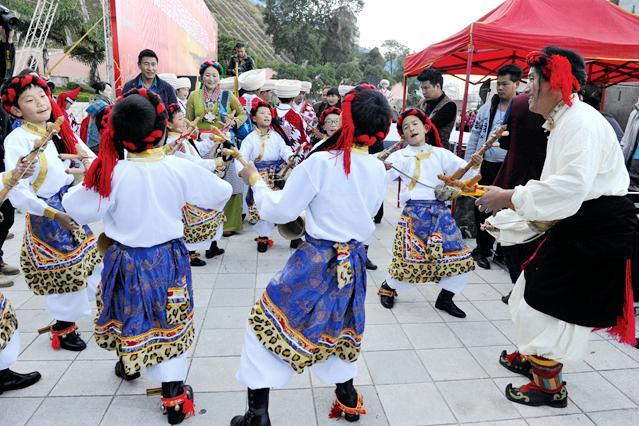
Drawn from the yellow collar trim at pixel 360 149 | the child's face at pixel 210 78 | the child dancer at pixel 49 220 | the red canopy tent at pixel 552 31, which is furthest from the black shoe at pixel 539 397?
the child's face at pixel 210 78

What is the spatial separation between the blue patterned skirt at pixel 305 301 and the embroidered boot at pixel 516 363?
1449 mm

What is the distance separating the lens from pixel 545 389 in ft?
8.62

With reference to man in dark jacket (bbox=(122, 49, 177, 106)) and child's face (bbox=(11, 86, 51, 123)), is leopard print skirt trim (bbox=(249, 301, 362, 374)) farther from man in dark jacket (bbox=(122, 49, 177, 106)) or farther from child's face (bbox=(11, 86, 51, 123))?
man in dark jacket (bbox=(122, 49, 177, 106))

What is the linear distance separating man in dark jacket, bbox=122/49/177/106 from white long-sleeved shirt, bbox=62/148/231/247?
2.85 meters

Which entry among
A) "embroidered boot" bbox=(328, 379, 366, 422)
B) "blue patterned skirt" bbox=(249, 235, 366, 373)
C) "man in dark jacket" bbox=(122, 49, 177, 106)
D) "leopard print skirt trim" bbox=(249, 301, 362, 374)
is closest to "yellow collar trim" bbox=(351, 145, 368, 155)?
"blue patterned skirt" bbox=(249, 235, 366, 373)

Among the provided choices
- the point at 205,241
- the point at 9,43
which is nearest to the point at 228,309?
the point at 205,241

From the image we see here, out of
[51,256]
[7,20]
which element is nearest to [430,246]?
[51,256]

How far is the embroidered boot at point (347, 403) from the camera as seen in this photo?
2.42 metres

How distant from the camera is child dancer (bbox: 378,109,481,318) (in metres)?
3.62

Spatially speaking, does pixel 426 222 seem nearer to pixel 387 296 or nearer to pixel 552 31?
pixel 387 296

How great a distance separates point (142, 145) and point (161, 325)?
91cm

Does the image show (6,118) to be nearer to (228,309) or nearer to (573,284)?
(228,309)

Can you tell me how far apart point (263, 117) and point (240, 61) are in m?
3.11

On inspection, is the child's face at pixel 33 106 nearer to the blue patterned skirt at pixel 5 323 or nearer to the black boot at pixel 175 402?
the blue patterned skirt at pixel 5 323
